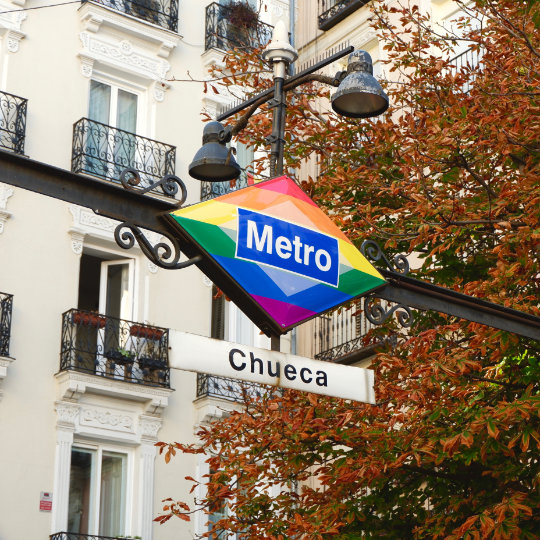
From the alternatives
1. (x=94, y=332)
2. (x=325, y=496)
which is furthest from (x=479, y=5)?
(x=94, y=332)

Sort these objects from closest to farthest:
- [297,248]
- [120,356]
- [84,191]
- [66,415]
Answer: [84,191] → [297,248] → [66,415] → [120,356]

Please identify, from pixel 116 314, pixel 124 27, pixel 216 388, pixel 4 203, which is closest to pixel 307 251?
pixel 4 203

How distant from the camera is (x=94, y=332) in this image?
2128 centimetres

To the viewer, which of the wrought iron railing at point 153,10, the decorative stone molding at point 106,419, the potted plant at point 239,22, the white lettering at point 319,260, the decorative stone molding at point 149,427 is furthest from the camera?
the potted plant at point 239,22

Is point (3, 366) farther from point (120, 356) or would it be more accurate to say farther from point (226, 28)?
point (226, 28)

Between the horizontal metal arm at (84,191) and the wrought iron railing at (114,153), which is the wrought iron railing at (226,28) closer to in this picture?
the wrought iron railing at (114,153)

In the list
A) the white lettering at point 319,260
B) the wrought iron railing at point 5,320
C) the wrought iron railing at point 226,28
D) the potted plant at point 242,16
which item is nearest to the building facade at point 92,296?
the wrought iron railing at point 5,320

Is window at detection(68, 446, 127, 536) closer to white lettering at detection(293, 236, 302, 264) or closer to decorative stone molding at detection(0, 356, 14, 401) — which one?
decorative stone molding at detection(0, 356, 14, 401)

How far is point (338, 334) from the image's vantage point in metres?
22.9

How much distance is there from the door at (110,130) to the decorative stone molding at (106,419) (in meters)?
4.53

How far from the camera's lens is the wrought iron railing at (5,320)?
20062 mm

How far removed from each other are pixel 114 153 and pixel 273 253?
16.4 metres

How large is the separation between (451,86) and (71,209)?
9773 mm

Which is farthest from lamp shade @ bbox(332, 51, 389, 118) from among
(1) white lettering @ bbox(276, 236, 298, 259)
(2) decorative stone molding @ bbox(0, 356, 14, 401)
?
(2) decorative stone molding @ bbox(0, 356, 14, 401)
